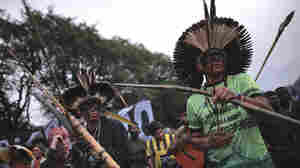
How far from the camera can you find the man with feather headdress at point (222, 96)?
1.75m

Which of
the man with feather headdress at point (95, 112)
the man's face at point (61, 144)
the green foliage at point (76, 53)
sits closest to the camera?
the man with feather headdress at point (95, 112)

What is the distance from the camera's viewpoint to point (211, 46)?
2.00 metres

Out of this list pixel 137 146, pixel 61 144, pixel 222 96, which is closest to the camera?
pixel 222 96

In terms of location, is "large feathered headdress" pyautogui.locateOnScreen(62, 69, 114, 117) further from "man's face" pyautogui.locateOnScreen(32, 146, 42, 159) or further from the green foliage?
the green foliage

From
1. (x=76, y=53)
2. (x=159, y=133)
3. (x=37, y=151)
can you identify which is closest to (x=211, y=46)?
(x=159, y=133)

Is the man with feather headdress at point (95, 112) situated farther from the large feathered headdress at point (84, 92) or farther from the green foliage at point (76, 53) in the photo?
the green foliage at point (76, 53)

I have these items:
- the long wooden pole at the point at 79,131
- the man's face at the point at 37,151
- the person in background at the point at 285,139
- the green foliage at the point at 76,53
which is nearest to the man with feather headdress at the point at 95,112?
the long wooden pole at the point at 79,131

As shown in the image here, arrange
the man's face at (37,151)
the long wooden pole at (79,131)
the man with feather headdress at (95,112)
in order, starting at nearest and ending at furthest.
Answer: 1. the long wooden pole at (79,131)
2. the man with feather headdress at (95,112)
3. the man's face at (37,151)

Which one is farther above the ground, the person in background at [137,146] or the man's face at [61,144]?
the man's face at [61,144]

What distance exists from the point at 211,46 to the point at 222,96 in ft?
2.45

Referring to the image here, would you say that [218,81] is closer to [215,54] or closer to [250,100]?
[215,54]

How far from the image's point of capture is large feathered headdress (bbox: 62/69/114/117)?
3062 millimetres

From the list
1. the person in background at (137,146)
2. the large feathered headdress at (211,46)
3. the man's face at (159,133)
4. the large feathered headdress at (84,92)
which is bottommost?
the person in background at (137,146)

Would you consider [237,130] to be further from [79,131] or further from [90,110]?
[90,110]
